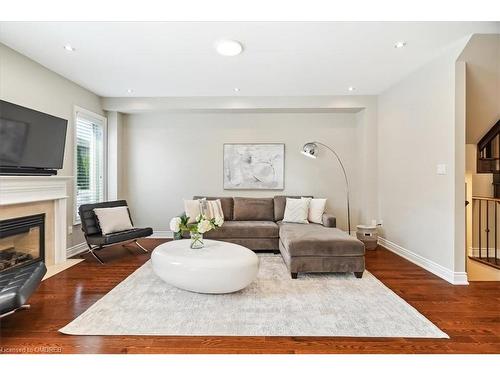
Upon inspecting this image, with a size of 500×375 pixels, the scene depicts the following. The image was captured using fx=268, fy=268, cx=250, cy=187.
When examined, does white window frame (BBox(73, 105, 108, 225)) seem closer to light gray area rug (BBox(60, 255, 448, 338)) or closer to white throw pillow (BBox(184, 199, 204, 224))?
white throw pillow (BBox(184, 199, 204, 224))

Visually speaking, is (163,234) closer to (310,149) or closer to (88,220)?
(88,220)

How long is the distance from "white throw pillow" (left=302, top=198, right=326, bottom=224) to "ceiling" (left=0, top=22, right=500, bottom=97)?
188 centimetres

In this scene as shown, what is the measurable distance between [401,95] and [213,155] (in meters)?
3.30

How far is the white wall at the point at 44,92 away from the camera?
3043 mm

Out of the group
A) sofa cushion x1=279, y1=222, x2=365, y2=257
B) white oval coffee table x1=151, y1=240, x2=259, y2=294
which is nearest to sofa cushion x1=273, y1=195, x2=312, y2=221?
sofa cushion x1=279, y1=222, x2=365, y2=257

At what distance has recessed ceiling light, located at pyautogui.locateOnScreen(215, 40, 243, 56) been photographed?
9.43 feet

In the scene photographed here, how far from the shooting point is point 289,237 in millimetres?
3316

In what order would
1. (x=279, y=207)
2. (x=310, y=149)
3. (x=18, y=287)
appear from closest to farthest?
(x=18, y=287) → (x=279, y=207) → (x=310, y=149)

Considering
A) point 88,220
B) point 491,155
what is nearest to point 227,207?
point 88,220

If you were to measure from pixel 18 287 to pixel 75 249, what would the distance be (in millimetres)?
2350

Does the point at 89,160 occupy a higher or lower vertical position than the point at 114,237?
higher

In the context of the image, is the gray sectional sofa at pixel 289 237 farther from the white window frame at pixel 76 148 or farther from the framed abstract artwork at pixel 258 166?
the white window frame at pixel 76 148

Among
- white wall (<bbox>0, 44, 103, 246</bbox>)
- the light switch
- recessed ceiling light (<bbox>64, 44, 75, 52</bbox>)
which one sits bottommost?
the light switch

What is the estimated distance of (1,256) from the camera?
2939 millimetres
